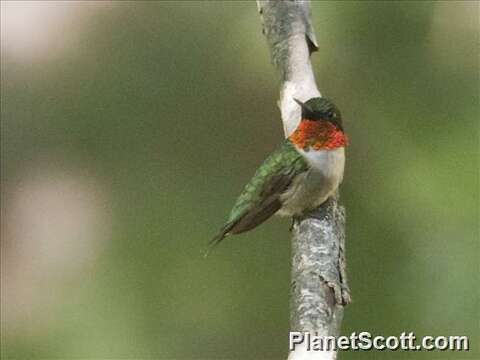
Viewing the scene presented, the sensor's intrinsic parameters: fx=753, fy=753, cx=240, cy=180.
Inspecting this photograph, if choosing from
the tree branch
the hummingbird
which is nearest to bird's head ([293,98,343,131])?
the hummingbird

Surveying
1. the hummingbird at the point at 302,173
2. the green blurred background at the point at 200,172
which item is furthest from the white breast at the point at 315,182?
the green blurred background at the point at 200,172

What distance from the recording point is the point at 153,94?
2234 mm

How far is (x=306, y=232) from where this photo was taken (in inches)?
59.6

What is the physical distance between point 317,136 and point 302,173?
3.3 inches

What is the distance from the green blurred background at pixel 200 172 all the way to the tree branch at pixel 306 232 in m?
0.21

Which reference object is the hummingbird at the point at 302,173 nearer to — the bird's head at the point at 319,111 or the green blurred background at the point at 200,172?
the bird's head at the point at 319,111

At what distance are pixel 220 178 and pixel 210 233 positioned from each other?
0.51 feet

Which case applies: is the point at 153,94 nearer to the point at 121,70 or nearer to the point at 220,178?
the point at 121,70

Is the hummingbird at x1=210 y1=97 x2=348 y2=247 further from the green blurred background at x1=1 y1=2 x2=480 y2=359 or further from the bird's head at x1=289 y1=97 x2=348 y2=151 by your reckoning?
the green blurred background at x1=1 y1=2 x2=480 y2=359

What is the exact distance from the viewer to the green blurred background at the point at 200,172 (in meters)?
1.96

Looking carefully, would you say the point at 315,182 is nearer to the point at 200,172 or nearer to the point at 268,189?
the point at 268,189

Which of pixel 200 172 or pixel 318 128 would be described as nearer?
pixel 318 128

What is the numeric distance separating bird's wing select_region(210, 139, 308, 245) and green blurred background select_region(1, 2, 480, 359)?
20 cm

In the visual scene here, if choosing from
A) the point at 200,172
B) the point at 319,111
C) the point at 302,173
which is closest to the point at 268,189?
the point at 302,173
